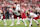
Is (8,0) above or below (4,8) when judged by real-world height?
above

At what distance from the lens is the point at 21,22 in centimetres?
260

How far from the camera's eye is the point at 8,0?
2.68m

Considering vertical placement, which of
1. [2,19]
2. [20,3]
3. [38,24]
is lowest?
[38,24]

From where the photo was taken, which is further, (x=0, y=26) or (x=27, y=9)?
(x=27, y=9)

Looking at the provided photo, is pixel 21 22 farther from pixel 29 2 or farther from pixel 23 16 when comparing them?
pixel 29 2

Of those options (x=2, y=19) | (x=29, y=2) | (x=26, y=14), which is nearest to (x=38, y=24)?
(x=26, y=14)

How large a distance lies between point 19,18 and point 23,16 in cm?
14

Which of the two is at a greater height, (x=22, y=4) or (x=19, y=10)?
(x=22, y=4)

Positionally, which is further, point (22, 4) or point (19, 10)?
point (22, 4)

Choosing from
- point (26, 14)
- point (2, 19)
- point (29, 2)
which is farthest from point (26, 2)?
point (2, 19)

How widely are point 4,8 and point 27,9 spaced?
2.30 feet

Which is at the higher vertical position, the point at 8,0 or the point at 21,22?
the point at 8,0

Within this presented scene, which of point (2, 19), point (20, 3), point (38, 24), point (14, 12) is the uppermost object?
point (20, 3)

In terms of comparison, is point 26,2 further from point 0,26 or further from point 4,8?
point 0,26
